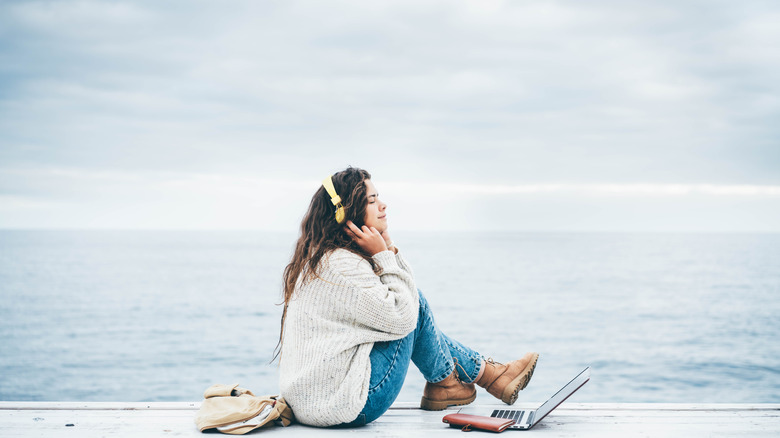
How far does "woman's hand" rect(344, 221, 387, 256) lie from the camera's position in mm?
2988

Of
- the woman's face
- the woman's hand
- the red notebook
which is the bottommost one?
the red notebook

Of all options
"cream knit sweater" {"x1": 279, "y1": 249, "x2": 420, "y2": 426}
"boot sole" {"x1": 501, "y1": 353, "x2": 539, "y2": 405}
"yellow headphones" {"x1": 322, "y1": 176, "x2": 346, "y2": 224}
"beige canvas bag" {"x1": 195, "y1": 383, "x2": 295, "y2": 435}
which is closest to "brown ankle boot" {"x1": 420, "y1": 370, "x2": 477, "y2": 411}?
"boot sole" {"x1": 501, "y1": 353, "x2": 539, "y2": 405}

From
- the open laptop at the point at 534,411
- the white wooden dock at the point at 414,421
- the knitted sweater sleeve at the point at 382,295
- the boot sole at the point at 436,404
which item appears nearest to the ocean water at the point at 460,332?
the white wooden dock at the point at 414,421

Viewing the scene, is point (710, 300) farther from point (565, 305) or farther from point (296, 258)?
point (296, 258)

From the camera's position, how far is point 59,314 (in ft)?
90.7

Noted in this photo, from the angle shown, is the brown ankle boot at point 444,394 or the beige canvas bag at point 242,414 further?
the brown ankle boot at point 444,394

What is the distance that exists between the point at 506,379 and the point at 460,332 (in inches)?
791

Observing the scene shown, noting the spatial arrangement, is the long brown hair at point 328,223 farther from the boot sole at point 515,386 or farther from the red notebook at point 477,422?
the boot sole at point 515,386

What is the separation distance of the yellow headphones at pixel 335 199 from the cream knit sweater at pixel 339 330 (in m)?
0.20

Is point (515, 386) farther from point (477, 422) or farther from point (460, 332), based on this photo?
point (460, 332)

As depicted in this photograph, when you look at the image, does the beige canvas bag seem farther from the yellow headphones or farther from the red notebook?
the yellow headphones

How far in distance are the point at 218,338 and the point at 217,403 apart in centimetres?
2032

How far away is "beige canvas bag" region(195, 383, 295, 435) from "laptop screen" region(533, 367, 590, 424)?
1.23 m

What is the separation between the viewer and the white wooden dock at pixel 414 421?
9.64ft
